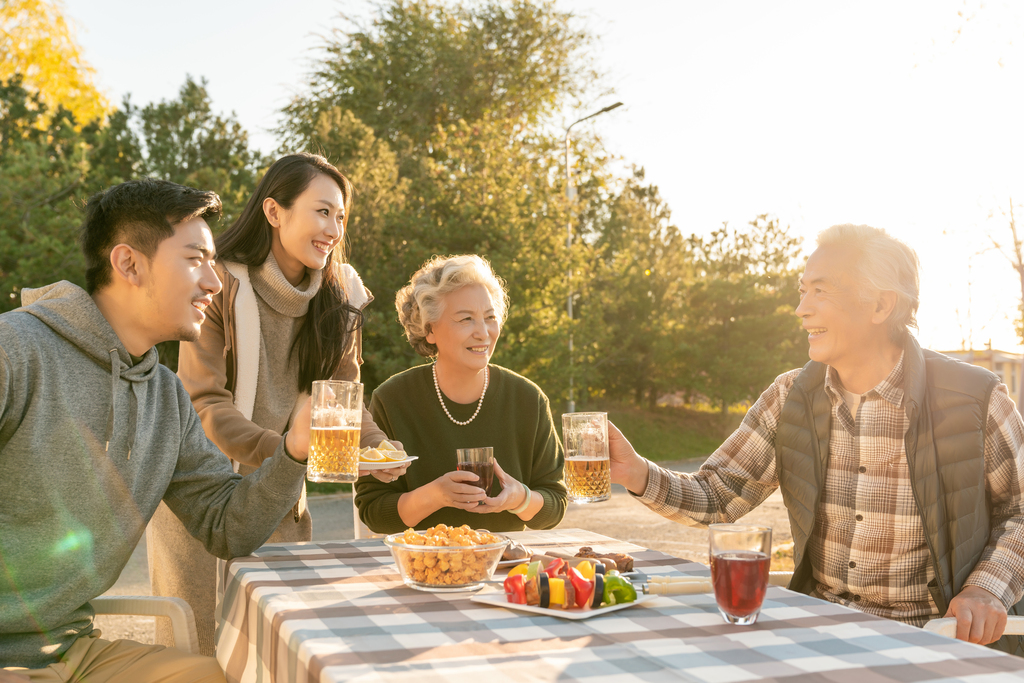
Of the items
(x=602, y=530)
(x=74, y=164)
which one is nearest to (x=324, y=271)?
(x=602, y=530)

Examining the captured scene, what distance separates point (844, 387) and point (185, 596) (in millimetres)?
2606

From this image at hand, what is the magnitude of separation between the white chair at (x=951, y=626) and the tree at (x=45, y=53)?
2510cm

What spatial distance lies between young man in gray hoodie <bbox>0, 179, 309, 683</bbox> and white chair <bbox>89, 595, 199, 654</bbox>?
0.15ft

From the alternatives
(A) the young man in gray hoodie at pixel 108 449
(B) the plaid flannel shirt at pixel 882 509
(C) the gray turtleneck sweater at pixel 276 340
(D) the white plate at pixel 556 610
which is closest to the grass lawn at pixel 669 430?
(C) the gray turtleneck sweater at pixel 276 340

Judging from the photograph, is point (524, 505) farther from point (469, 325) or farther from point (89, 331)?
point (89, 331)

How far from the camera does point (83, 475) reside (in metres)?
2.52

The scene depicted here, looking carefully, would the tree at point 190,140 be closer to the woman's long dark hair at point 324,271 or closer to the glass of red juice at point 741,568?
the woman's long dark hair at point 324,271

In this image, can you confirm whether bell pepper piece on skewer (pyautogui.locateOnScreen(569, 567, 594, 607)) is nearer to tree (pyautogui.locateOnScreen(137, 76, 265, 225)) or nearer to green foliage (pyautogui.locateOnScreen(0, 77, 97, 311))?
green foliage (pyautogui.locateOnScreen(0, 77, 97, 311))

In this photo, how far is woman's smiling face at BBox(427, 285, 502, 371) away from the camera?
11.9 ft

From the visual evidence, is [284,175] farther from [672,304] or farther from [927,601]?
[672,304]

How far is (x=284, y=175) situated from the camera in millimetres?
3730

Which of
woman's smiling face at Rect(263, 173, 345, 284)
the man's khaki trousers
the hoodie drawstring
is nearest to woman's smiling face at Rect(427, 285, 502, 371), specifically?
woman's smiling face at Rect(263, 173, 345, 284)

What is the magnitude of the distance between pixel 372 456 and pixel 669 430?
22129 mm

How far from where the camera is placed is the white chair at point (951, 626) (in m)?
2.41
